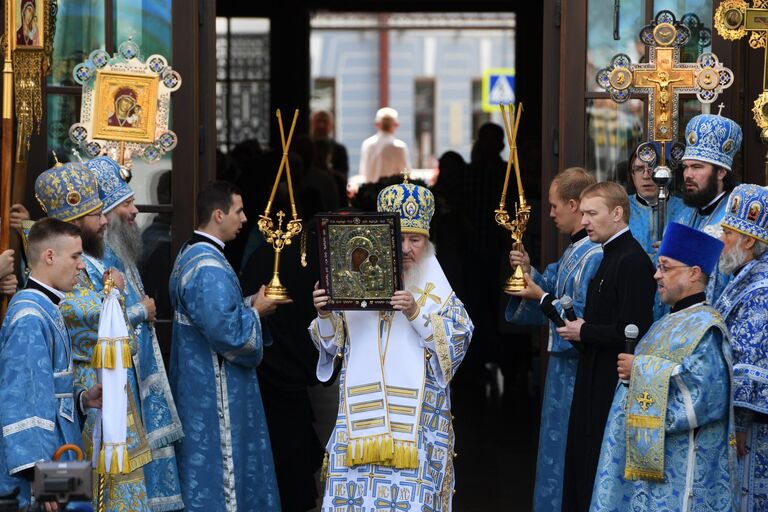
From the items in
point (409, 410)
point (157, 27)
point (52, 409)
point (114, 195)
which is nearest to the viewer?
point (52, 409)

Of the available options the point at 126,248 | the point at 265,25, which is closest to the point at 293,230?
the point at 126,248

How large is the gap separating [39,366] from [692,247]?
247 cm

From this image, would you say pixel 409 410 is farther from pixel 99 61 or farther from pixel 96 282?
pixel 99 61

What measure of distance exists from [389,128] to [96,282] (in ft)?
34.5

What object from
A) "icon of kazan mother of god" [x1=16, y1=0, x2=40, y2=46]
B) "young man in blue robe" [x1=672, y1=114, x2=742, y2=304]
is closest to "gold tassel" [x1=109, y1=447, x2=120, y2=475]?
"icon of kazan mother of god" [x1=16, y1=0, x2=40, y2=46]

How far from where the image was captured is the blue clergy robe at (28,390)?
221 inches

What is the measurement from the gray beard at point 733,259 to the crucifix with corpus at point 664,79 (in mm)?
598

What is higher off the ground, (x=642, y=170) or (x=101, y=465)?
(x=642, y=170)

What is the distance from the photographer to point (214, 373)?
7.16 meters

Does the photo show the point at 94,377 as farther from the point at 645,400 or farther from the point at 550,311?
the point at 645,400

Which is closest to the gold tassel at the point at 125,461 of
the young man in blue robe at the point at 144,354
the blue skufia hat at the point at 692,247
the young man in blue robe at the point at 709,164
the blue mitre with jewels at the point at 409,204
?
the young man in blue robe at the point at 144,354

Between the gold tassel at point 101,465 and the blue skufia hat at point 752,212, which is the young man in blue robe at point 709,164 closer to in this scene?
the blue skufia hat at point 752,212

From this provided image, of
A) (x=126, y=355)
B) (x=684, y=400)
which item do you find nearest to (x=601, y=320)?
(x=684, y=400)

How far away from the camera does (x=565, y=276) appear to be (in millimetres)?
7102
